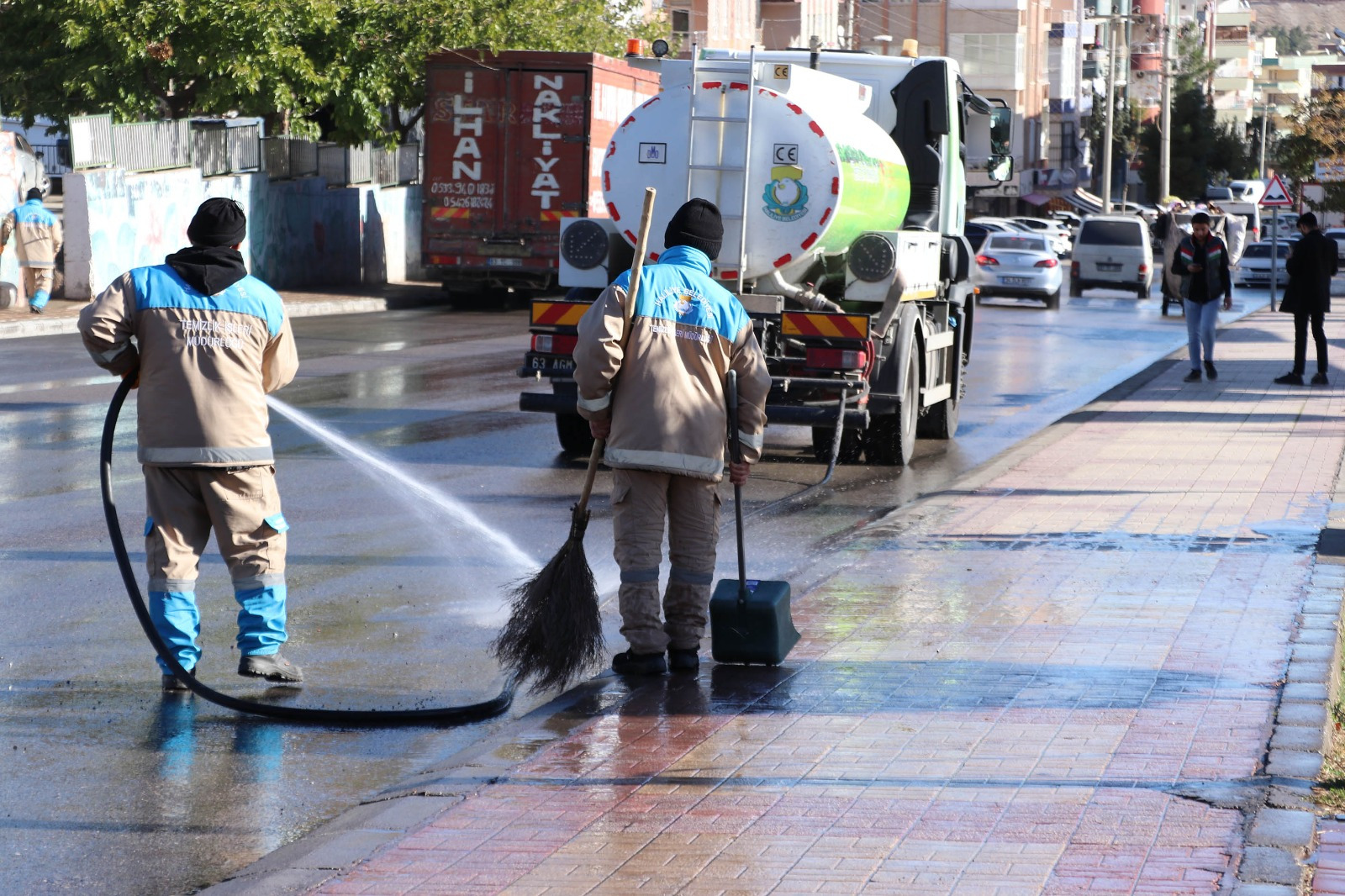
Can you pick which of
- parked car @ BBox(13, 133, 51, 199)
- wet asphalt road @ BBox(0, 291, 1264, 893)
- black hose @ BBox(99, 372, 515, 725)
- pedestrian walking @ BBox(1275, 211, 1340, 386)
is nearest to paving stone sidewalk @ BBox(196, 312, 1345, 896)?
black hose @ BBox(99, 372, 515, 725)

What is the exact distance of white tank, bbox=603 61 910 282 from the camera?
1177 cm

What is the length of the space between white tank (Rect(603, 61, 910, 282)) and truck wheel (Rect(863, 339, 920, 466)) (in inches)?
51.3

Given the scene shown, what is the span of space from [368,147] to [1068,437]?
76.0ft

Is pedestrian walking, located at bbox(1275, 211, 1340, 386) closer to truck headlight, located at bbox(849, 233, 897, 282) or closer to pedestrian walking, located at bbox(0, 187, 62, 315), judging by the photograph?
truck headlight, located at bbox(849, 233, 897, 282)

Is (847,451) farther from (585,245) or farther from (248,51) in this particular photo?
(248,51)

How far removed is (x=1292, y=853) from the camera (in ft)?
14.8

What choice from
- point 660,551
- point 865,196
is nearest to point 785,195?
point 865,196

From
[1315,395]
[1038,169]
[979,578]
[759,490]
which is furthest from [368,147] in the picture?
[1038,169]

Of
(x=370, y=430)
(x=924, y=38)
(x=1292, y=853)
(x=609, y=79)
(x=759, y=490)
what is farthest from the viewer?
(x=924, y=38)

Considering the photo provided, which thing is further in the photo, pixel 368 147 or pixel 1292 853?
pixel 368 147

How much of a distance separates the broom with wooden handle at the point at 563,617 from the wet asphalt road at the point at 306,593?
153 mm

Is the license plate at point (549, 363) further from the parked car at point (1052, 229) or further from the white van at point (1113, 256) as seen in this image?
the parked car at point (1052, 229)

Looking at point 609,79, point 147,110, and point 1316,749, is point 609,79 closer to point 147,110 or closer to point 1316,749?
point 147,110

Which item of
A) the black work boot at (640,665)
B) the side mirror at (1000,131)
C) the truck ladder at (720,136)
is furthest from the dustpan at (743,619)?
the side mirror at (1000,131)
